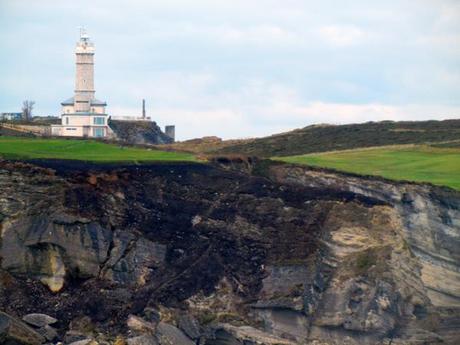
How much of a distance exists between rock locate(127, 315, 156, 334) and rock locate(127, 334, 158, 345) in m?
0.88

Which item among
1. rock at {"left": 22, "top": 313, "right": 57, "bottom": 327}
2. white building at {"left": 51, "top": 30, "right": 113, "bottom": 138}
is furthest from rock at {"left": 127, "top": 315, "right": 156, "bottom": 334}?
white building at {"left": 51, "top": 30, "right": 113, "bottom": 138}

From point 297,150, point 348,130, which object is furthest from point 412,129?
point 297,150

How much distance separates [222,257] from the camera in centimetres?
6481

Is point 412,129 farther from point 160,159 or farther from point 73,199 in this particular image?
point 73,199

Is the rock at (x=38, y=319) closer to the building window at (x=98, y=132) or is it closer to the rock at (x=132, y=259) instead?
the rock at (x=132, y=259)

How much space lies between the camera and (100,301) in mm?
61188

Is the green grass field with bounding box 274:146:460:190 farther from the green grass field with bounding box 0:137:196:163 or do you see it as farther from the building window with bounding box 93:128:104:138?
the building window with bounding box 93:128:104:138

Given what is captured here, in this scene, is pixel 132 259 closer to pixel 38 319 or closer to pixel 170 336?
pixel 38 319

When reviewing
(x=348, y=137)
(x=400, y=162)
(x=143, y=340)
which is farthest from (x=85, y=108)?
(x=143, y=340)

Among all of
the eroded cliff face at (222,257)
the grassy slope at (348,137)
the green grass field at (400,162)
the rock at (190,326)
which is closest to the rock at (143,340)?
the eroded cliff face at (222,257)

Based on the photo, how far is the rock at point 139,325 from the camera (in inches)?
2318

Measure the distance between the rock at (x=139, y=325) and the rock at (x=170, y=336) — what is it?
34 centimetres

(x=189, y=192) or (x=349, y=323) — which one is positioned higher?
(x=189, y=192)

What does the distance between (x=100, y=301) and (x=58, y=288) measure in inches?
68.0
